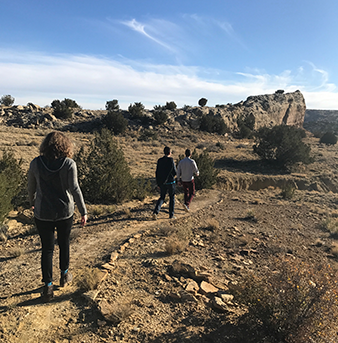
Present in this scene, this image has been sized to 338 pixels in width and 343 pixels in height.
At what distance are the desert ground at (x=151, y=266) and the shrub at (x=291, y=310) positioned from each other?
0.28m

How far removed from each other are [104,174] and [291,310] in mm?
6712

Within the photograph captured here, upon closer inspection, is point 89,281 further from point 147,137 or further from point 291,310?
point 147,137

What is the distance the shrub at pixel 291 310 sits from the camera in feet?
8.29

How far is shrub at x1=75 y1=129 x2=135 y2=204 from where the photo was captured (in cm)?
820

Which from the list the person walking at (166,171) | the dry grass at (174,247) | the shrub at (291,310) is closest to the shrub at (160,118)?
the person walking at (166,171)

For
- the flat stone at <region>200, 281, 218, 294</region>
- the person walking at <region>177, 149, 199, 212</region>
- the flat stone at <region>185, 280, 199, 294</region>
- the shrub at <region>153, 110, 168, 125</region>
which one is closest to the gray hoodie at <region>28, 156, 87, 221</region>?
the flat stone at <region>185, 280, 199, 294</region>

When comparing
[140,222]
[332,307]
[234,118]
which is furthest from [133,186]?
[234,118]

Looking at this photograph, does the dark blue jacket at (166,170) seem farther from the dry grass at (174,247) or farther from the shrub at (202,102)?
the shrub at (202,102)

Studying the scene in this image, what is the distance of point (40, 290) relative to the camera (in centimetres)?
329

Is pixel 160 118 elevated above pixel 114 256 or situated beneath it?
elevated above

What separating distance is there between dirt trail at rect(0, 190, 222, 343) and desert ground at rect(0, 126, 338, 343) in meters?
0.01

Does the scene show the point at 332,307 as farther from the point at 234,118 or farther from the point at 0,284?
the point at 234,118

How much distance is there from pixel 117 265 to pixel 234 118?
4595 cm

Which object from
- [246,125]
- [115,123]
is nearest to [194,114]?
[246,125]
